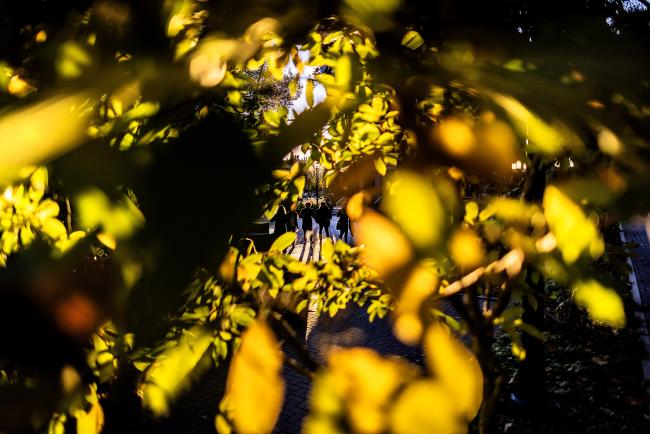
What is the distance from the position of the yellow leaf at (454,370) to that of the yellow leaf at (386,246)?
0.18 m

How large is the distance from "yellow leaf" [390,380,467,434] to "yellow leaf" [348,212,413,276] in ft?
0.68

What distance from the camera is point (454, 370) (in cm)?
76

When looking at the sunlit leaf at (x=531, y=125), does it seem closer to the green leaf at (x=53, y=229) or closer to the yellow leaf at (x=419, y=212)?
the yellow leaf at (x=419, y=212)

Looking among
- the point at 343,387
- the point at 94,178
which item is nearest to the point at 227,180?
the point at 94,178

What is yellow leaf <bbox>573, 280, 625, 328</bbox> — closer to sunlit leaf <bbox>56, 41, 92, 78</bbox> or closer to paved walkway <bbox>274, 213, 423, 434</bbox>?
sunlit leaf <bbox>56, 41, 92, 78</bbox>

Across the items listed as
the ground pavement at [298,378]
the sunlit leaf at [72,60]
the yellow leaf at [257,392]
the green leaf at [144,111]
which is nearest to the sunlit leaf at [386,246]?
the yellow leaf at [257,392]

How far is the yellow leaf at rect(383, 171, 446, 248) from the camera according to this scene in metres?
0.66

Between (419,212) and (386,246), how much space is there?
0.10 m

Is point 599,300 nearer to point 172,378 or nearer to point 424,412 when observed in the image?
point 424,412

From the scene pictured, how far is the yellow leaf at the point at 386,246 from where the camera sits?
71 cm

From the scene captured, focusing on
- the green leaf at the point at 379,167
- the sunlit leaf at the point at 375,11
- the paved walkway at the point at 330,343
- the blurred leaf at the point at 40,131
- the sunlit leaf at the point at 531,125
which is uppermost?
the sunlit leaf at the point at 375,11

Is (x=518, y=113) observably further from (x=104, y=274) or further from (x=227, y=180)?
(x=104, y=274)

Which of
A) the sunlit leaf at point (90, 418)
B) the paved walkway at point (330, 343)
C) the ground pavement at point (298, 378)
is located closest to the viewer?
the sunlit leaf at point (90, 418)

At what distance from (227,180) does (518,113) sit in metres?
0.45
